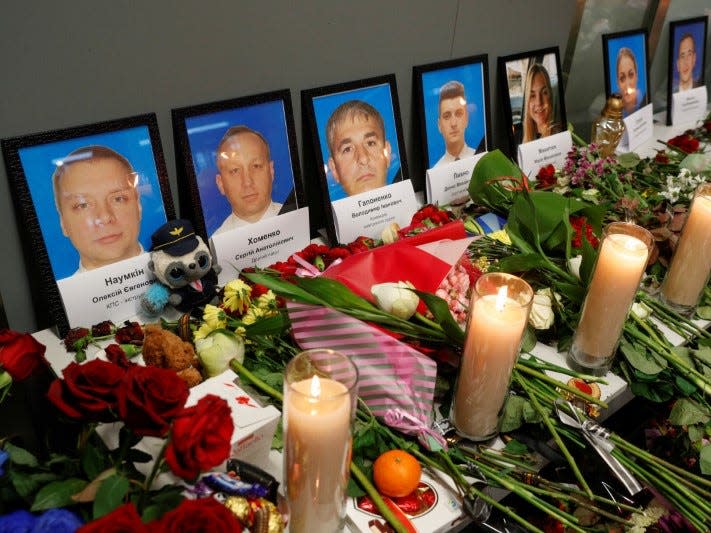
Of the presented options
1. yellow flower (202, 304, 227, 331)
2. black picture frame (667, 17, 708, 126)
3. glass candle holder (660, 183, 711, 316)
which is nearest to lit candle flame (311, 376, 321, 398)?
yellow flower (202, 304, 227, 331)

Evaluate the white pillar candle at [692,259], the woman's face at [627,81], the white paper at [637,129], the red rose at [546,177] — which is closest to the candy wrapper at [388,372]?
the white pillar candle at [692,259]

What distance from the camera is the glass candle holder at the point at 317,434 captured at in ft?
2.13

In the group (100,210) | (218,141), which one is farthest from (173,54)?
(100,210)

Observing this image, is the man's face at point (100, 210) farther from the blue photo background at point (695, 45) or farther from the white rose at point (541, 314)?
the blue photo background at point (695, 45)

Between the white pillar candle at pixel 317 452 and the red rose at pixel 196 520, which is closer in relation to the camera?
the red rose at pixel 196 520

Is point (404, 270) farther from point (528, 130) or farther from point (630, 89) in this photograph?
point (630, 89)

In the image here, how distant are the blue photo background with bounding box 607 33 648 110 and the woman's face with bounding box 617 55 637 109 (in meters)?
0.02

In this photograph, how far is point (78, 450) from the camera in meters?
0.65

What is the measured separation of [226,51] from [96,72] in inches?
9.4

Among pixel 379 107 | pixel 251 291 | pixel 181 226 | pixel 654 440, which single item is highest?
pixel 379 107

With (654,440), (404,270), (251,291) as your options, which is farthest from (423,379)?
(654,440)

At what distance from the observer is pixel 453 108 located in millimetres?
1524

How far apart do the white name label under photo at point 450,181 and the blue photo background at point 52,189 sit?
2.21 feet

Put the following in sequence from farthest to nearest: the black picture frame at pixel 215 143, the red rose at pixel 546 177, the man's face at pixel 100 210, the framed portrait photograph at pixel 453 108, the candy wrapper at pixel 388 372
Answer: the red rose at pixel 546 177 < the framed portrait photograph at pixel 453 108 < the black picture frame at pixel 215 143 < the man's face at pixel 100 210 < the candy wrapper at pixel 388 372
